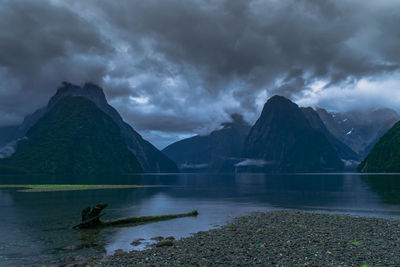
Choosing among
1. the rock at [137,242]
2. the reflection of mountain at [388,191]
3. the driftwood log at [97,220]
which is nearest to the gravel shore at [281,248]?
the rock at [137,242]

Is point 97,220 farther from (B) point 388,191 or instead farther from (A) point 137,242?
(B) point 388,191

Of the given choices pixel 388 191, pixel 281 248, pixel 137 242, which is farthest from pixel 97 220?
pixel 388 191

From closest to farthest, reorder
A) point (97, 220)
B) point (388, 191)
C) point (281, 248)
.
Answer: point (281, 248) → point (97, 220) → point (388, 191)

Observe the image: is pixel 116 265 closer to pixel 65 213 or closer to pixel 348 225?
pixel 348 225

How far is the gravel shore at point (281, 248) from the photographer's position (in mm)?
21359

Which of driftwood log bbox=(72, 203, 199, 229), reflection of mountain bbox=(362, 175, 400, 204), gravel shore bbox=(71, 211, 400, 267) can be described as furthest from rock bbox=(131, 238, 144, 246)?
reflection of mountain bbox=(362, 175, 400, 204)

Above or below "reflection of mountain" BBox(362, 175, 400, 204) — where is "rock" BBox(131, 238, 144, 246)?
below

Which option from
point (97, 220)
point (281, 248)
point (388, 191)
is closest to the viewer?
point (281, 248)

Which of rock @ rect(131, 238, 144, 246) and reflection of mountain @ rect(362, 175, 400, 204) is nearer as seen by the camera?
rock @ rect(131, 238, 144, 246)

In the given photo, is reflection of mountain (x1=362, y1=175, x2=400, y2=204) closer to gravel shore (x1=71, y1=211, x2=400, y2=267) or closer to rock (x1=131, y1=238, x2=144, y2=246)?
gravel shore (x1=71, y1=211, x2=400, y2=267)

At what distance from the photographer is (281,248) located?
24.7m

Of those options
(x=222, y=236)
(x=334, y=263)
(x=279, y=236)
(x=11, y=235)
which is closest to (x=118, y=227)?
(x=11, y=235)

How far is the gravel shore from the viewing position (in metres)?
21.4

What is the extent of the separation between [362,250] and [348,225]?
543 inches
